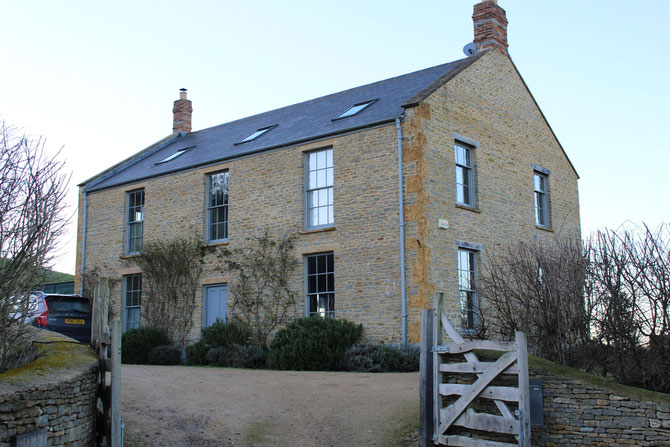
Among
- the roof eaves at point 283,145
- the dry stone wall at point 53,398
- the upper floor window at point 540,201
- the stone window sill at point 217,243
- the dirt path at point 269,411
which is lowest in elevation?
the dirt path at point 269,411

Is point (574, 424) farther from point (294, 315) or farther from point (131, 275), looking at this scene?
point (131, 275)

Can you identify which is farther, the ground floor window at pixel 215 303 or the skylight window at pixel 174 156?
the skylight window at pixel 174 156

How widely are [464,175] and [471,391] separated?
992 cm

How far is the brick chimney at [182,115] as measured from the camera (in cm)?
2761

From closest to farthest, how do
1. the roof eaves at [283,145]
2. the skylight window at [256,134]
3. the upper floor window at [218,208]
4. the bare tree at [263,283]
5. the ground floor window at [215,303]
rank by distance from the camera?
the roof eaves at [283,145] < the bare tree at [263,283] < the ground floor window at [215,303] < the upper floor window at [218,208] < the skylight window at [256,134]

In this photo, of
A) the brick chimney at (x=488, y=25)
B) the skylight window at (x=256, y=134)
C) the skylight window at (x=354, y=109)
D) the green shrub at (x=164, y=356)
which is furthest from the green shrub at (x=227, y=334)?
the brick chimney at (x=488, y=25)

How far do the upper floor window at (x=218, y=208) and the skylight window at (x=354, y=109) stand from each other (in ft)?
12.5

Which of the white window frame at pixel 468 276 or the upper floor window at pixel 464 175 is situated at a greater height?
the upper floor window at pixel 464 175

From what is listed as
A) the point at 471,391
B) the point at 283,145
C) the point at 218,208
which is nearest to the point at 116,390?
the point at 471,391

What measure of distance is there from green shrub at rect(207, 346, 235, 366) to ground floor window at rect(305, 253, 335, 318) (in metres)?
2.24

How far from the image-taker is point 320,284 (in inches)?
662

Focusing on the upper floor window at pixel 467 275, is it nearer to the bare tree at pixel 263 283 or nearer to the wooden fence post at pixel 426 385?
the bare tree at pixel 263 283

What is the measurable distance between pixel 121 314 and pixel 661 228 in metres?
17.0

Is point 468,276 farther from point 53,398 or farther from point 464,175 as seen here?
point 53,398
